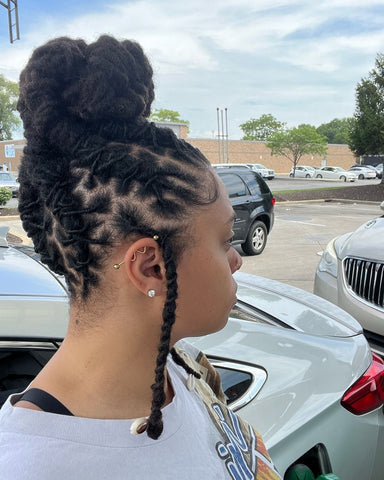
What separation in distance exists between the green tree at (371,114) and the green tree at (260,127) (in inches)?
1606

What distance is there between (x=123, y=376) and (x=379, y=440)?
172 cm

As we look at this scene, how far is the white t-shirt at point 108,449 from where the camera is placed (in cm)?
69

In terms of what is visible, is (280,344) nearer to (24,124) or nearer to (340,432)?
(340,432)

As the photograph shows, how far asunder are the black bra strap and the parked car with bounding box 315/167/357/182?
149 ft

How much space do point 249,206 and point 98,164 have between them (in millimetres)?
A: 8056

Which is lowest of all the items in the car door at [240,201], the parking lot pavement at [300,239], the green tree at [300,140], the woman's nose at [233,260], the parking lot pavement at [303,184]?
the parking lot pavement at [300,239]

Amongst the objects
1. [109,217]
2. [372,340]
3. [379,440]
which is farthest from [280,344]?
[372,340]

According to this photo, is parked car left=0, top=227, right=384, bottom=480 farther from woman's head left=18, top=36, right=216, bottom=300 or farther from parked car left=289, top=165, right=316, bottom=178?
parked car left=289, top=165, right=316, bottom=178

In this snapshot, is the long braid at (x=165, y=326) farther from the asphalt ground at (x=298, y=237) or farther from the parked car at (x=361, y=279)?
the asphalt ground at (x=298, y=237)

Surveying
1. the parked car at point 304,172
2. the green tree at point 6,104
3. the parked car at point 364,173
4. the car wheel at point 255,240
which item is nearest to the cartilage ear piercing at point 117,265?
the car wheel at point 255,240

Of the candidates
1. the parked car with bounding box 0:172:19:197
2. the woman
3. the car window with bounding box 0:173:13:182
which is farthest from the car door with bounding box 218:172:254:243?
the car window with bounding box 0:173:13:182

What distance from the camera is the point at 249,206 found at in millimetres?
8773

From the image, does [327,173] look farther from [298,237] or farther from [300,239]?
[300,239]

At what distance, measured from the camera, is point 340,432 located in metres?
1.89
